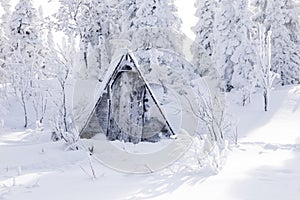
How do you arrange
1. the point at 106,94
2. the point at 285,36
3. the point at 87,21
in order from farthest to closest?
1. the point at 87,21
2. the point at 285,36
3. the point at 106,94

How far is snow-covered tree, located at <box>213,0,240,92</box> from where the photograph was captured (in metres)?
26.8

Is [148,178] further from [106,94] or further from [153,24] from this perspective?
[153,24]

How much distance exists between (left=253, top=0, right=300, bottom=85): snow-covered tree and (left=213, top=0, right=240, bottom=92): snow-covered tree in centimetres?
310

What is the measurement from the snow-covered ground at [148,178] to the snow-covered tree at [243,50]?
15478 mm

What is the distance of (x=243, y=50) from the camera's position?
84.8 feet

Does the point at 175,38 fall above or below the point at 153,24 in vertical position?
below

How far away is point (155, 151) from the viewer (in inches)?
364

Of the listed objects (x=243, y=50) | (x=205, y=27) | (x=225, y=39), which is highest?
(x=205, y=27)

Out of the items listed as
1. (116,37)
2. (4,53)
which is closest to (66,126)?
(116,37)

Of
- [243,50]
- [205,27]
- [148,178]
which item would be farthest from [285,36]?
[148,178]

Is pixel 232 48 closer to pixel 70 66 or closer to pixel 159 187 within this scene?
pixel 70 66

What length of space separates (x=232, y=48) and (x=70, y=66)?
610 inches

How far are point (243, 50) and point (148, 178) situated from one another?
2041cm

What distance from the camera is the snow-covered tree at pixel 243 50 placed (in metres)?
25.5
